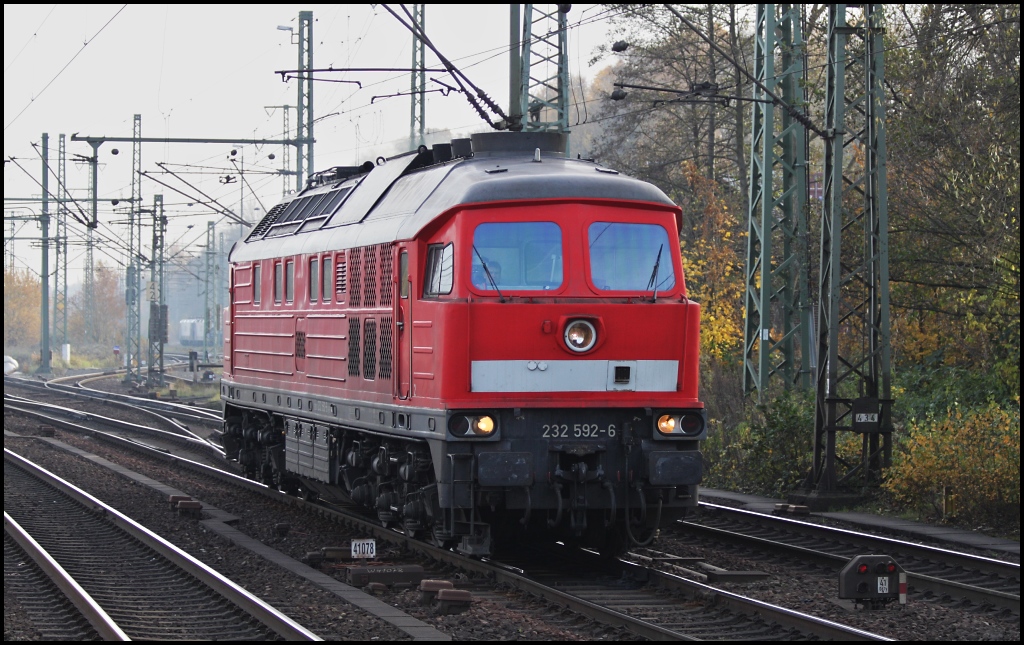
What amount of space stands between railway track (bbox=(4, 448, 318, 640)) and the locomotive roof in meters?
3.41

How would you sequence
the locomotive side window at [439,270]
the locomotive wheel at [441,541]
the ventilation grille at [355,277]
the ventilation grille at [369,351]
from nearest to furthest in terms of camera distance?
the locomotive side window at [439,270], the locomotive wheel at [441,541], the ventilation grille at [369,351], the ventilation grille at [355,277]

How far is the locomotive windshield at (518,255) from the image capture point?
11.1 m

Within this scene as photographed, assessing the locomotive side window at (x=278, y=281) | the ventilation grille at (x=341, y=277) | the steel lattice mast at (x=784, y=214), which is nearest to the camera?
the ventilation grille at (x=341, y=277)

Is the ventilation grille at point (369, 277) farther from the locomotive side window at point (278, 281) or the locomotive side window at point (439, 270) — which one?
the locomotive side window at point (278, 281)

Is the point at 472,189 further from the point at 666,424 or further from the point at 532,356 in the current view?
the point at 666,424

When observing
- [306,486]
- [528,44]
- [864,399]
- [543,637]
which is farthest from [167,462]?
[543,637]

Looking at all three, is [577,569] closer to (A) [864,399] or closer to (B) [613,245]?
(B) [613,245]

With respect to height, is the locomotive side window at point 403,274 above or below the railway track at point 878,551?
above

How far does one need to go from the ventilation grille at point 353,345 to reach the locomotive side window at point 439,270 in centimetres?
169

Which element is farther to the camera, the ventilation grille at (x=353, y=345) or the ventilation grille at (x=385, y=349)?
the ventilation grille at (x=353, y=345)

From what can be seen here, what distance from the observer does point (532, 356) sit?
11023 millimetres

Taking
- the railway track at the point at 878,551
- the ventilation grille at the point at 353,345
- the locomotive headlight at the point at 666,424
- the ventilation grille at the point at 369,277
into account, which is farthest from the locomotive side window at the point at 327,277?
the railway track at the point at 878,551

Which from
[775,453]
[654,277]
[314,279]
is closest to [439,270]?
[654,277]

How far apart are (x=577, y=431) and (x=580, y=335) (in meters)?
0.79
